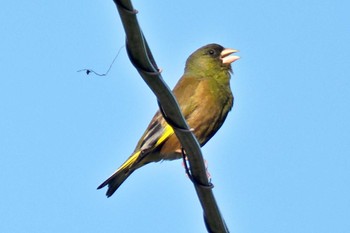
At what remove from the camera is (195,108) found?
7043mm

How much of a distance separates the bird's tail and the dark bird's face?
1.28 m

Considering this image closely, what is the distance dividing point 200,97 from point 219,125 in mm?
304

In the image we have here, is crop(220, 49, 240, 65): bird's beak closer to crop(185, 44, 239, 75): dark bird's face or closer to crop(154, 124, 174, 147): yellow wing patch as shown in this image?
crop(185, 44, 239, 75): dark bird's face

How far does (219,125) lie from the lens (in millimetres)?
7133

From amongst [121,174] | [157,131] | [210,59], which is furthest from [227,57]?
[121,174]

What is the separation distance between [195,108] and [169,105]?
3707 mm

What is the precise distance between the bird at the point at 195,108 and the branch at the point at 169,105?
262 cm

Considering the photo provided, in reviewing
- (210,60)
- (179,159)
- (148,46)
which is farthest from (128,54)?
(210,60)

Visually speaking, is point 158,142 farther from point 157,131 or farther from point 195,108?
point 195,108

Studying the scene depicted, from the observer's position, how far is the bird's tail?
6298 millimetres

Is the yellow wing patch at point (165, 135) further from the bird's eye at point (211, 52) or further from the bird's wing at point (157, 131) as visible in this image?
the bird's eye at point (211, 52)

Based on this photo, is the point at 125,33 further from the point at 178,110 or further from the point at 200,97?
the point at 200,97

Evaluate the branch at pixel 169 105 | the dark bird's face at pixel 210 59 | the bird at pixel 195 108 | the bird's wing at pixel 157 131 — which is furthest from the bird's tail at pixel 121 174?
the branch at pixel 169 105

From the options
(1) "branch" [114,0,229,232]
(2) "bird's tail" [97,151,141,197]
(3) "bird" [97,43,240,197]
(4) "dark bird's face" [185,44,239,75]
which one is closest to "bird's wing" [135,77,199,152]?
(3) "bird" [97,43,240,197]
